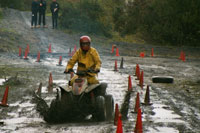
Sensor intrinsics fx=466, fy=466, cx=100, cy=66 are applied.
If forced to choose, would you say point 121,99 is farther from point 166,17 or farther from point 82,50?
point 166,17

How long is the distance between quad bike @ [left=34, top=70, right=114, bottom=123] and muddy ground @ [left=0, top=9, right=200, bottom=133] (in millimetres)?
291

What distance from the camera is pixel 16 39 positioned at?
36125 millimetres

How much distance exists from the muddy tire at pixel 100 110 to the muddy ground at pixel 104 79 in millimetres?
277

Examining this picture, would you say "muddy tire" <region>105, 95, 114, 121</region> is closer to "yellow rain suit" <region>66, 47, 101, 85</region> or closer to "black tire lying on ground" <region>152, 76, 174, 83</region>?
"yellow rain suit" <region>66, 47, 101, 85</region>

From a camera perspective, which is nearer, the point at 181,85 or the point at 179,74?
the point at 181,85

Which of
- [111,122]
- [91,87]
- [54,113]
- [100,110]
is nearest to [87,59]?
[91,87]

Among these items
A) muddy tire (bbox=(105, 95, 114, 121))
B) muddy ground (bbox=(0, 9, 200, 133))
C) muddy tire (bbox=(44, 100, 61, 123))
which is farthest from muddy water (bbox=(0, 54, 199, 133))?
muddy tire (bbox=(105, 95, 114, 121))

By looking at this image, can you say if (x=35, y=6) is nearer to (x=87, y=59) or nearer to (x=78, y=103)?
(x=87, y=59)

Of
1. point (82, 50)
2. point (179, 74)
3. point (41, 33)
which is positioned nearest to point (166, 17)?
point (41, 33)

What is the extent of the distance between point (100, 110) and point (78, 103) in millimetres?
536

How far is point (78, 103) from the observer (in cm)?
1065

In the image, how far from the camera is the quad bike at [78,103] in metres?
10.7

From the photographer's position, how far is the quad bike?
10.7 metres

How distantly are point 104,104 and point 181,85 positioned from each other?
923 centimetres
